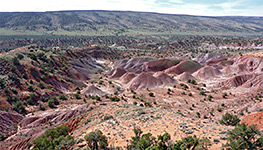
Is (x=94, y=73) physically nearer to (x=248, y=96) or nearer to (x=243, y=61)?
(x=248, y=96)

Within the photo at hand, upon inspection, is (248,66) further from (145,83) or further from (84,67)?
(84,67)

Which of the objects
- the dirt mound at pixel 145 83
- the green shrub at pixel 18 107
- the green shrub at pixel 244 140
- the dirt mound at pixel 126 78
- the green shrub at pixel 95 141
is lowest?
the dirt mound at pixel 126 78

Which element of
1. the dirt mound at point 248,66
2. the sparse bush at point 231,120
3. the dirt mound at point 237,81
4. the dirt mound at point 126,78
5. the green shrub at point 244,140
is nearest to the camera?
the green shrub at point 244,140

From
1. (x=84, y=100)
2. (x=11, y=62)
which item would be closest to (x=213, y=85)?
(x=84, y=100)

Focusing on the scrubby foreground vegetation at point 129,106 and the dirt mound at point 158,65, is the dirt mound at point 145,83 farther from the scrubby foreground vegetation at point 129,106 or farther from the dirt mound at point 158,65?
the dirt mound at point 158,65

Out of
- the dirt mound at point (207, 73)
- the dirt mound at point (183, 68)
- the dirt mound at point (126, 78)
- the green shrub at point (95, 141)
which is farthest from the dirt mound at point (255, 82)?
the green shrub at point (95, 141)

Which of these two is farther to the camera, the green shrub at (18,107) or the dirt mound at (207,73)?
the dirt mound at (207,73)

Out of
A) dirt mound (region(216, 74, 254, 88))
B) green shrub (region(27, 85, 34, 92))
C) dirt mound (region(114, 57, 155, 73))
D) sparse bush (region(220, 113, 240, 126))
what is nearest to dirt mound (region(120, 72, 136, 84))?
dirt mound (region(114, 57, 155, 73))

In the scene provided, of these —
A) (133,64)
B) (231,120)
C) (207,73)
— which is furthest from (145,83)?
(231,120)
